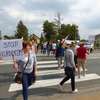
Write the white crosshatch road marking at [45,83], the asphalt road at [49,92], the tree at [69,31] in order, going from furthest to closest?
1. the tree at [69,31]
2. the white crosshatch road marking at [45,83]
3. the asphalt road at [49,92]

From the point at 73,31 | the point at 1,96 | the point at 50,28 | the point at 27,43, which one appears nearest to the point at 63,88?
the point at 1,96

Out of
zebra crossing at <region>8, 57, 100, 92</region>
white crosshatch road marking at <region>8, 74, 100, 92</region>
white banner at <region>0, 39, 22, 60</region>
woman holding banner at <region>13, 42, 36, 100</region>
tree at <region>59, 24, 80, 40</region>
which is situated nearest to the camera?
woman holding banner at <region>13, 42, 36, 100</region>

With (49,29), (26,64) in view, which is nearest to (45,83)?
(26,64)

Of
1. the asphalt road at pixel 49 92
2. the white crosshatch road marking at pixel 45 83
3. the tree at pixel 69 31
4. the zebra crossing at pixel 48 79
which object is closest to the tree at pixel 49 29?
the tree at pixel 69 31

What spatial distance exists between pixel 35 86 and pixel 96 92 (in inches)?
102

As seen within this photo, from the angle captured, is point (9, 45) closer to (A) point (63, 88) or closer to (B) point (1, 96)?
(B) point (1, 96)

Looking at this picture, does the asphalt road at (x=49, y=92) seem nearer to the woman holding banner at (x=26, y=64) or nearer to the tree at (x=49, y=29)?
the woman holding banner at (x=26, y=64)

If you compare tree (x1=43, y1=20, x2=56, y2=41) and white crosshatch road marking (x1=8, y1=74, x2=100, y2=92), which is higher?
tree (x1=43, y1=20, x2=56, y2=41)

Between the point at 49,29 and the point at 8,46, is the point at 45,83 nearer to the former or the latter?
the point at 8,46

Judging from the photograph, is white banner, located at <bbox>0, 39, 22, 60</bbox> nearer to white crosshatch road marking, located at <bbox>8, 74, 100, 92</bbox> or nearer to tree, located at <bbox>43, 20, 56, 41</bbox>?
white crosshatch road marking, located at <bbox>8, 74, 100, 92</bbox>

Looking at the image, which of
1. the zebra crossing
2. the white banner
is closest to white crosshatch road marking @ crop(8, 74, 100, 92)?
the zebra crossing

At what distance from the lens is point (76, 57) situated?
15812mm

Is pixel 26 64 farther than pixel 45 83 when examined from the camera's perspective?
No

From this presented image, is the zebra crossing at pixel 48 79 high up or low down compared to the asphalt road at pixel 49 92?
up
